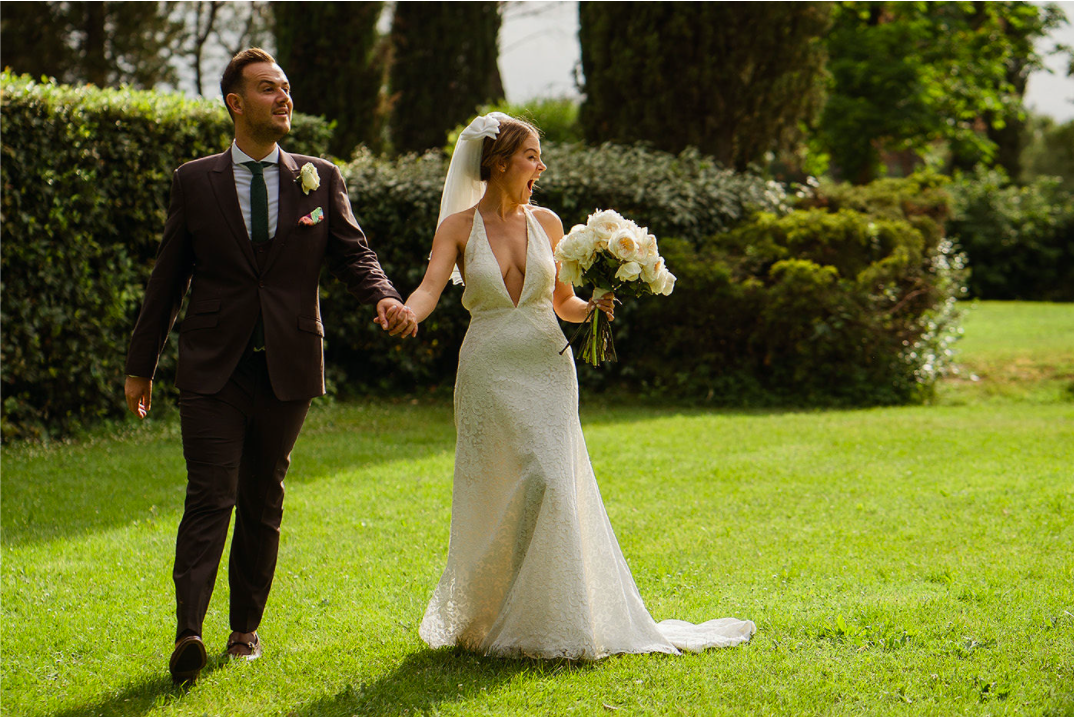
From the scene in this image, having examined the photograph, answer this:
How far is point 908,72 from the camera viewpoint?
20734mm

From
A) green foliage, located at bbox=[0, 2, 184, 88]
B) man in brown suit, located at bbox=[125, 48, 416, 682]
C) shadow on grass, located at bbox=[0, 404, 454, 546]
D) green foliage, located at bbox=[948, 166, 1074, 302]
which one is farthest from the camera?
green foliage, located at bbox=[948, 166, 1074, 302]

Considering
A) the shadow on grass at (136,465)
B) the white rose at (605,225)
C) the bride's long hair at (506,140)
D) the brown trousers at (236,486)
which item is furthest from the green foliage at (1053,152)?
the brown trousers at (236,486)

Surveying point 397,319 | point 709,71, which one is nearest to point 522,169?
point 397,319

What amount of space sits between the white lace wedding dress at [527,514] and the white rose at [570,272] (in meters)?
0.10

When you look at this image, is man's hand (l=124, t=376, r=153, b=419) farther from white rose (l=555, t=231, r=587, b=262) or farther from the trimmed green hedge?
the trimmed green hedge

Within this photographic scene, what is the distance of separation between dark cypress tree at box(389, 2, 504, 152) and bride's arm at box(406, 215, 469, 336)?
16.1 metres

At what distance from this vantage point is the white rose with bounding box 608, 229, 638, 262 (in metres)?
3.93

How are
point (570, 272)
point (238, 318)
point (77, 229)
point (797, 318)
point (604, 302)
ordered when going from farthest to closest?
1. point (797, 318)
2. point (77, 229)
3. point (604, 302)
4. point (570, 272)
5. point (238, 318)

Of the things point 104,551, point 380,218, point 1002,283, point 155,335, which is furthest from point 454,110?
point 155,335

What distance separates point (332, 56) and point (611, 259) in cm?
1587

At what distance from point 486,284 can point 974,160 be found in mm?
30416

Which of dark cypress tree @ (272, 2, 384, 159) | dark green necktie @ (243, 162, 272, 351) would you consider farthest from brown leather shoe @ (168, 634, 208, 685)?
dark cypress tree @ (272, 2, 384, 159)

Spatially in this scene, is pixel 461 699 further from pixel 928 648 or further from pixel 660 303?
pixel 660 303

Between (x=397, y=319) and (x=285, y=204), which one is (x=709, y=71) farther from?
(x=397, y=319)
